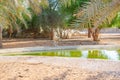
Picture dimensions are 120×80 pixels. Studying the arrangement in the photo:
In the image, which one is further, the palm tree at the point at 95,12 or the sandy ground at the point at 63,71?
the sandy ground at the point at 63,71

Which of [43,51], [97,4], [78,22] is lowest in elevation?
[43,51]

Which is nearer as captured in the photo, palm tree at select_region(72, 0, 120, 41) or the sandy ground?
palm tree at select_region(72, 0, 120, 41)

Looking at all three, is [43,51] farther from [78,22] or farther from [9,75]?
[78,22]

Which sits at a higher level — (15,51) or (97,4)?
(97,4)

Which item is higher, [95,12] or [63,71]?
[95,12]

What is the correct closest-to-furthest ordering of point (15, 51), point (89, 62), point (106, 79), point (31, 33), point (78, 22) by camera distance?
point (78, 22) < point (106, 79) < point (89, 62) < point (15, 51) < point (31, 33)

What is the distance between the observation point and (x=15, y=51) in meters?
16.1

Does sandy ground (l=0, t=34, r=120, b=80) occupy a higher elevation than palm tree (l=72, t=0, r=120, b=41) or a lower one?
lower

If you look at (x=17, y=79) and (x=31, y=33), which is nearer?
(x=17, y=79)

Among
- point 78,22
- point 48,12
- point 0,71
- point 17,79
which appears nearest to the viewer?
point 78,22

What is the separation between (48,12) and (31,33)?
6265 millimetres

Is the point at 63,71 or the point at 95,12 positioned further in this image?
the point at 63,71

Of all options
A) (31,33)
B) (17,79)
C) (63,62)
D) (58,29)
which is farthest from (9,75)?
(31,33)

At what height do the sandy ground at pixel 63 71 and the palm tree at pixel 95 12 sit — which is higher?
the palm tree at pixel 95 12
